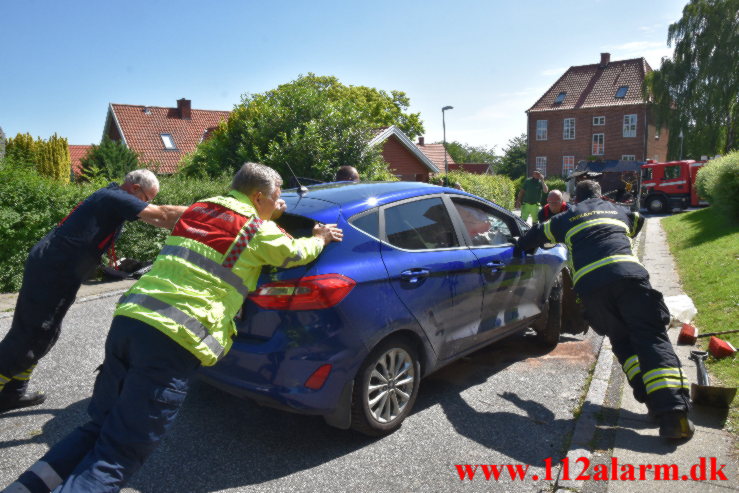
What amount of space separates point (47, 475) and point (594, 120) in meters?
54.3

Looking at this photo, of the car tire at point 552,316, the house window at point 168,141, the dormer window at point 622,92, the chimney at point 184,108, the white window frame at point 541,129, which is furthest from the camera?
the white window frame at point 541,129

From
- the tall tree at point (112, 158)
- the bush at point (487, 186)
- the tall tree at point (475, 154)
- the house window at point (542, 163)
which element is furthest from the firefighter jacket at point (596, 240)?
the tall tree at point (475, 154)

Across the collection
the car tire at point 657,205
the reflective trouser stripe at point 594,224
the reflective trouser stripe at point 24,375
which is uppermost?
the reflective trouser stripe at point 594,224

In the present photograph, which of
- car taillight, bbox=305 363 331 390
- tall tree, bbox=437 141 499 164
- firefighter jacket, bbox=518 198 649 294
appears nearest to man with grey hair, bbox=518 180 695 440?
firefighter jacket, bbox=518 198 649 294

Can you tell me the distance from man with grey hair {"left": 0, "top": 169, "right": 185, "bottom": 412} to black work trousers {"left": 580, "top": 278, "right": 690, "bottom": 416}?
307 centimetres

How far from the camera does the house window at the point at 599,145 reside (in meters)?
51.1

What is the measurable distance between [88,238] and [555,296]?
162 inches

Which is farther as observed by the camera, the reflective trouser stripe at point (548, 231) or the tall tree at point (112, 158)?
the tall tree at point (112, 158)

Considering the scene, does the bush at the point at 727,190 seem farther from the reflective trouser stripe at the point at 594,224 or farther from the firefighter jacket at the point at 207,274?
the firefighter jacket at the point at 207,274

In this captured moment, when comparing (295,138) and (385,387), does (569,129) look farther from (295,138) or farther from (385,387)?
(385,387)

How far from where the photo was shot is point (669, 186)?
27953 millimetres

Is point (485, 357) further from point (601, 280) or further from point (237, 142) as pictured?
point (237, 142)

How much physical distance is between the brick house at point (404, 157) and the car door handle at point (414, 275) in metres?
21.8

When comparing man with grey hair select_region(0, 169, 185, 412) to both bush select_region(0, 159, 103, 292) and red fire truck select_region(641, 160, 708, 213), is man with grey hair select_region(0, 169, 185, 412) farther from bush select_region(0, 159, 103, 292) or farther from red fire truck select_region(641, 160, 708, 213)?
red fire truck select_region(641, 160, 708, 213)
